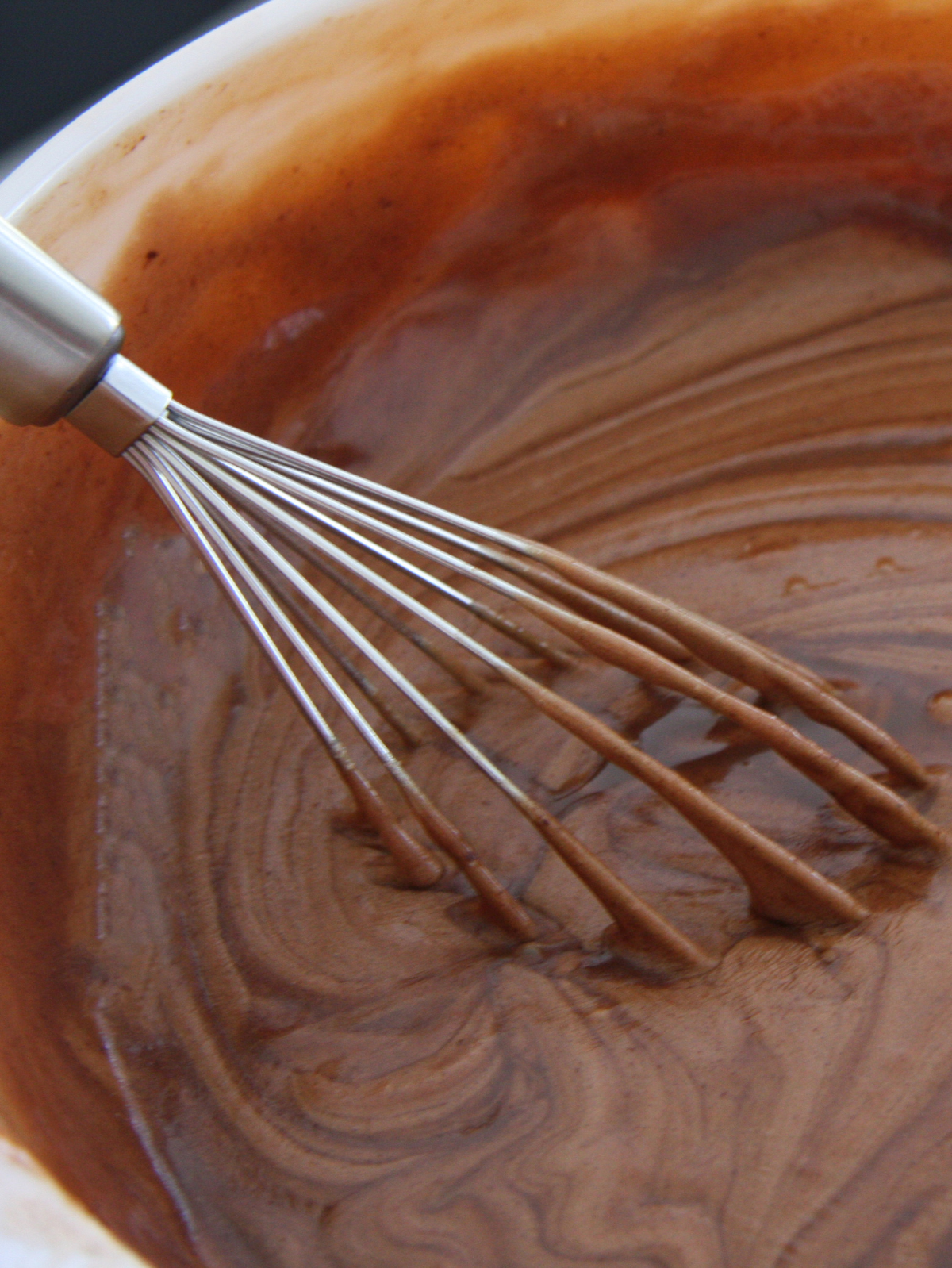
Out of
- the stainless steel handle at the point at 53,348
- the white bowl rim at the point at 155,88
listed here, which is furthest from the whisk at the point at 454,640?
the white bowl rim at the point at 155,88

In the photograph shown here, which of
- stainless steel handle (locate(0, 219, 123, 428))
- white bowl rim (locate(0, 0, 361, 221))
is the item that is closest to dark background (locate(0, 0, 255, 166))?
white bowl rim (locate(0, 0, 361, 221))

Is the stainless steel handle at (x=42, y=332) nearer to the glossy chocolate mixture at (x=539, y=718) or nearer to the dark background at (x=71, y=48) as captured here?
the glossy chocolate mixture at (x=539, y=718)

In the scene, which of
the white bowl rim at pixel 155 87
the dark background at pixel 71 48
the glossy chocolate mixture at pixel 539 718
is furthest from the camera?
the dark background at pixel 71 48

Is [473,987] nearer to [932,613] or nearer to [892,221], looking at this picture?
[932,613]

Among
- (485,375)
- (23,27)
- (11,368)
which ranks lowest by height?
(11,368)

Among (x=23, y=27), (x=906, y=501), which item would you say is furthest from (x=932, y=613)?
(x=23, y=27)

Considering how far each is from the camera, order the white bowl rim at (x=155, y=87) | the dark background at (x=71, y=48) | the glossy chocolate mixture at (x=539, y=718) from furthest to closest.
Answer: the dark background at (x=71, y=48) → the white bowl rim at (x=155, y=87) → the glossy chocolate mixture at (x=539, y=718)

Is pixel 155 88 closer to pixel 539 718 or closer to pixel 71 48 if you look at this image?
pixel 71 48
